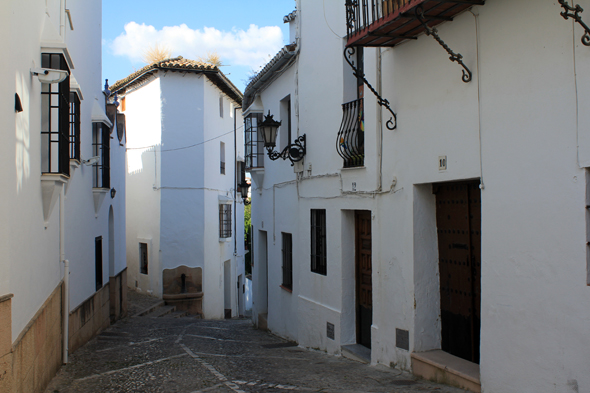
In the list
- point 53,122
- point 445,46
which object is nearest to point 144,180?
point 53,122

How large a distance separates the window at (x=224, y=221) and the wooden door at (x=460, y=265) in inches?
599

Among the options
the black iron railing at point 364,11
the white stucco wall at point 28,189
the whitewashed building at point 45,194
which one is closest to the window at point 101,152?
the whitewashed building at point 45,194

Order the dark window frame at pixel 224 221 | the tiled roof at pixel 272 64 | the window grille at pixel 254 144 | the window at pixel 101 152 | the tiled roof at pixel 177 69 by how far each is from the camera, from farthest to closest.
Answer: the dark window frame at pixel 224 221 → the tiled roof at pixel 177 69 → the window grille at pixel 254 144 → the window at pixel 101 152 → the tiled roof at pixel 272 64

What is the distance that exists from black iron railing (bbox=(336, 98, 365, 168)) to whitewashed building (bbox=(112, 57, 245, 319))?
12053 mm

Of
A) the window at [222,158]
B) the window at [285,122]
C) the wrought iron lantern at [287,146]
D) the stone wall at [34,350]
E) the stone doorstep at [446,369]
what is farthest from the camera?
the window at [222,158]

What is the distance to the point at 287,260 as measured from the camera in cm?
1082

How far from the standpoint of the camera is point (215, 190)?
2059 cm

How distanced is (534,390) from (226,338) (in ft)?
23.5

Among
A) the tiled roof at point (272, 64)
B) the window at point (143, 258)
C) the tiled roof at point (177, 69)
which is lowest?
the window at point (143, 258)

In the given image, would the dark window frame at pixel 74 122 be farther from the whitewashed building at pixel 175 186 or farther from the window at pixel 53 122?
the whitewashed building at pixel 175 186

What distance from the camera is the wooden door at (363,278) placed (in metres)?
7.70

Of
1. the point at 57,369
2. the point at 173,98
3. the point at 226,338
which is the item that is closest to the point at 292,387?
the point at 57,369

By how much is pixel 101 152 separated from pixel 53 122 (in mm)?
5292

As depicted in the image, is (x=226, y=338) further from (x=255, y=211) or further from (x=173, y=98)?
(x=173, y=98)
